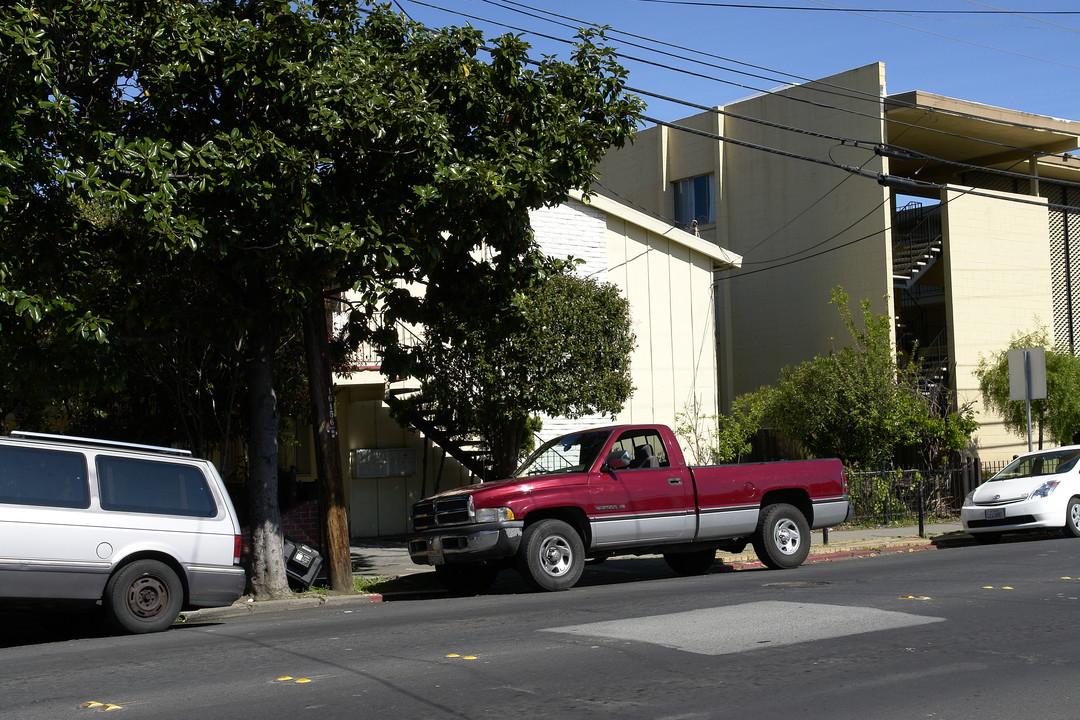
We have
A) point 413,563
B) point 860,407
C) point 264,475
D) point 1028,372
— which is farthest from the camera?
point 860,407

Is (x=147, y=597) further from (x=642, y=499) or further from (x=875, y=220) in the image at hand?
(x=875, y=220)

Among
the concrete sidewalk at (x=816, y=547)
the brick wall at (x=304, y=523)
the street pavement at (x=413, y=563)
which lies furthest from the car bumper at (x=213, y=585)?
the brick wall at (x=304, y=523)

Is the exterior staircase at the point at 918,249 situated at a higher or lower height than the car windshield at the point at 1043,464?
higher

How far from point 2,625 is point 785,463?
977 cm

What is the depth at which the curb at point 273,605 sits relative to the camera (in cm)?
1244

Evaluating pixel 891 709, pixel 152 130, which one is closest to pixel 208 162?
pixel 152 130

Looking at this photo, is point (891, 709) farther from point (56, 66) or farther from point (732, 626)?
point (56, 66)

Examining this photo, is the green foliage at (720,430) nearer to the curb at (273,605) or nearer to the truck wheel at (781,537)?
the truck wheel at (781,537)

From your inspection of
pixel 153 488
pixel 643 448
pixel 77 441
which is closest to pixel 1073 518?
pixel 643 448

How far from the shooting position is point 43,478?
32.5 ft

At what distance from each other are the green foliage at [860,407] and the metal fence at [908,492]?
676 mm

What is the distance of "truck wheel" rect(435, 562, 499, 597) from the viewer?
13.8 metres

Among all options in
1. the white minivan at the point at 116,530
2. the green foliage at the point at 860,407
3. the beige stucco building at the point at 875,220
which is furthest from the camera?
the beige stucco building at the point at 875,220

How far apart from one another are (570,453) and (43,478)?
6368 mm
